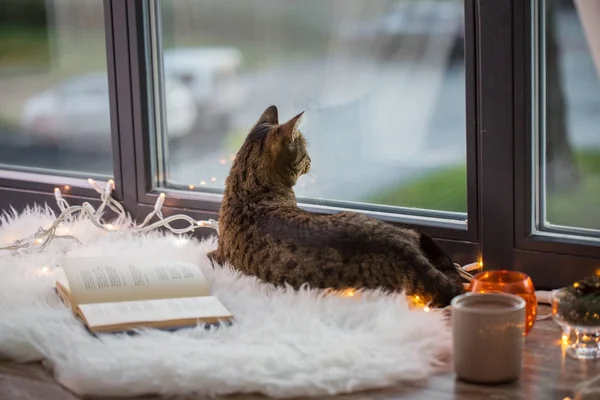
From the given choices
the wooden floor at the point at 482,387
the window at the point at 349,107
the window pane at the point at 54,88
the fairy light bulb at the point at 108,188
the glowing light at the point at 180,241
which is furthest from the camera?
the window pane at the point at 54,88

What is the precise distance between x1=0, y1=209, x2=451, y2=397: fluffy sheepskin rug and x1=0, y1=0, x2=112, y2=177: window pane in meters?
0.74

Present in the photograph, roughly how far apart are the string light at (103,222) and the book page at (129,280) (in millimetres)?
349

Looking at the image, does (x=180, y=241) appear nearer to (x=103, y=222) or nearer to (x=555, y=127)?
(x=103, y=222)

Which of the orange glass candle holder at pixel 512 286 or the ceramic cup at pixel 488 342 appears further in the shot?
the orange glass candle holder at pixel 512 286

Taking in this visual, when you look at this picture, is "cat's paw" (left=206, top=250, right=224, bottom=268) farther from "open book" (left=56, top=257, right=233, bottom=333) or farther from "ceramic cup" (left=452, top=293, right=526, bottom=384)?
"ceramic cup" (left=452, top=293, right=526, bottom=384)

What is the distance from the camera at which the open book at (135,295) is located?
153cm

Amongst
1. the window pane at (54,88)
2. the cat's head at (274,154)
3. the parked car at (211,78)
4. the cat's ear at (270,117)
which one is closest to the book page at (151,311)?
the cat's head at (274,154)

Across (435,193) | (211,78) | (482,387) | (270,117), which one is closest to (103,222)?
(211,78)

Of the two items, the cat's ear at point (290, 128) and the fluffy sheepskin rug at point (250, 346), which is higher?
the cat's ear at point (290, 128)

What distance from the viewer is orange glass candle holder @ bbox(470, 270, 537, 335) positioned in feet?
4.79

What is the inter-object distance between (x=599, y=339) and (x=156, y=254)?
2.99ft

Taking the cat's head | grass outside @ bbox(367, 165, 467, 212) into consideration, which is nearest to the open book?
the cat's head

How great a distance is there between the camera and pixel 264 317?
1554 mm

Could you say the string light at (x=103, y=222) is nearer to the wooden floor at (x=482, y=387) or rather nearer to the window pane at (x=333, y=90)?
the window pane at (x=333, y=90)
